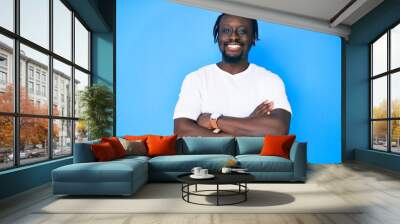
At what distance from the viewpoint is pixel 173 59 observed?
8359mm

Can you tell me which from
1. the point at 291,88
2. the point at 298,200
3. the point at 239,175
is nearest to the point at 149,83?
the point at 291,88

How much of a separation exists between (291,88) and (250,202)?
4.41 m

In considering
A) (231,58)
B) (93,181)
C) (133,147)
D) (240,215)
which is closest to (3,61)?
(93,181)

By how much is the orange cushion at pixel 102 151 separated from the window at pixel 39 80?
0.96 m

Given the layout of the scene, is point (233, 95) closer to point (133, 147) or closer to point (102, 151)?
point (133, 147)

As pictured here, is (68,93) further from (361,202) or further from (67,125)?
(361,202)

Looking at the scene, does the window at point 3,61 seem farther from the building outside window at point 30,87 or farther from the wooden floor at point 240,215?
the wooden floor at point 240,215

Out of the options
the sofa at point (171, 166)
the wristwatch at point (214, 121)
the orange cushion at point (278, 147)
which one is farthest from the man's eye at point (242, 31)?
the orange cushion at point (278, 147)

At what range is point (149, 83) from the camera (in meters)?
8.34

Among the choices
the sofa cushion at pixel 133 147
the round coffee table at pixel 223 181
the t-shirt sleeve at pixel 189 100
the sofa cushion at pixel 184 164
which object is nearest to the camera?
the round coffee table at pixel 223 181

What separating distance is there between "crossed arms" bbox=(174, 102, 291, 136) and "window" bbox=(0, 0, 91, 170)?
2.28 metres

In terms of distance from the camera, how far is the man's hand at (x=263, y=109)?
8.05 m

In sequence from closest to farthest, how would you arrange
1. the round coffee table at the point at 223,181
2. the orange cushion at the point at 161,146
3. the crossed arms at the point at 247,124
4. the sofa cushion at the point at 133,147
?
the round coffee table at the point at 223,181 → the sofa cushion at the point at 133,147 → the orange cushion at the point at 161,146 → the crossed arms at the point at 247,124

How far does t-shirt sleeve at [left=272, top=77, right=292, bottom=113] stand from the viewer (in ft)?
27.0
